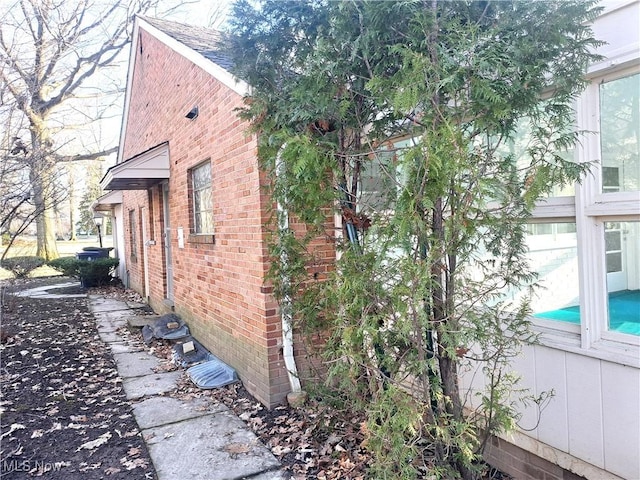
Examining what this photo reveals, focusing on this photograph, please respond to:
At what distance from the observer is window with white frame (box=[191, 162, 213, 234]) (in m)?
6.35

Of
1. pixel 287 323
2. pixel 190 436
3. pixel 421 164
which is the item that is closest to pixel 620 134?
pixel 421 164

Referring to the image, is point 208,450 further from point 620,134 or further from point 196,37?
point 196,37

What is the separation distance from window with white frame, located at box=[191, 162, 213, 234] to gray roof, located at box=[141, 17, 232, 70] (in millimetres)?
1396

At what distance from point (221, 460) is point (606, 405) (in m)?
2.78

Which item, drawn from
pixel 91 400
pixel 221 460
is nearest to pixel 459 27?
pixel 221 460

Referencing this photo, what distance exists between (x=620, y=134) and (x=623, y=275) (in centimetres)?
86

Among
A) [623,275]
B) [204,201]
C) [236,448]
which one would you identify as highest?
[204,201]

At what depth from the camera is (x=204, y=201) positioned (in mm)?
6609

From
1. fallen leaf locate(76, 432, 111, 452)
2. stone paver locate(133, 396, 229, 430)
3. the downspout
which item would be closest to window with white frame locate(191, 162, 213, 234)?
the downspout

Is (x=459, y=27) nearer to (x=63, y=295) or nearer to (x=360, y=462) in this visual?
(x=360, y=462)

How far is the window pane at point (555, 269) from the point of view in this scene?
9.78 feet

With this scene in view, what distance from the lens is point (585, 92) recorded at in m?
2.79

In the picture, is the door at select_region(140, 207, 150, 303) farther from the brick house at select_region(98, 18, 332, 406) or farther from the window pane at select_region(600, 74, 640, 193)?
the window pane at select_region(600, 74, 640, 193)

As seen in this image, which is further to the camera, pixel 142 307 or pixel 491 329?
pixel 142 307
